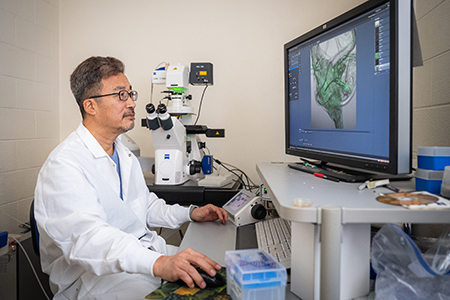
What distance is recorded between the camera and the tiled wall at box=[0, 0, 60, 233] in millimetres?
1999

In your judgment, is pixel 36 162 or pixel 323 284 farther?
pixel 36 162

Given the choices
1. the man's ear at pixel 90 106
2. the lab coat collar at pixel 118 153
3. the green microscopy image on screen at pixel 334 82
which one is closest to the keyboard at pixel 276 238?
the green microscopy image on screen at pixel 334 82

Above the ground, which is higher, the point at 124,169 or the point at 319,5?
the point at 319,5

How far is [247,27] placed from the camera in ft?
7.70

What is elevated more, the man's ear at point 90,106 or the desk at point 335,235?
the man's ear at point 90,106

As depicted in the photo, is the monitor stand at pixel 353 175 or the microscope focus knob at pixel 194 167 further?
the microscope focus knob at pixel 194 167

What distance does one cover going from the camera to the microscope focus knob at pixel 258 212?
131cm

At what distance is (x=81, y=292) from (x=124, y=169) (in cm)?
49

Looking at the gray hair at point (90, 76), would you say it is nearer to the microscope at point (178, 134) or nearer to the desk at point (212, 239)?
the microscope at point (178, 134)

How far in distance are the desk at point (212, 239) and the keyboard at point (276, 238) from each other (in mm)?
101

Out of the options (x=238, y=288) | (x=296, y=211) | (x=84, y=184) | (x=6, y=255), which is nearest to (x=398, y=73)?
(x=296, y=211)

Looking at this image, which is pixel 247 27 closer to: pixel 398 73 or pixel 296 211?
pixel 398 73

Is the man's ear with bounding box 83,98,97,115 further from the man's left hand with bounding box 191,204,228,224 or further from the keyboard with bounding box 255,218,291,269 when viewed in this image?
the keyboard with bounding box 255,218,291,269

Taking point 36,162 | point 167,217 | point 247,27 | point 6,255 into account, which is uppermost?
point 247,27
